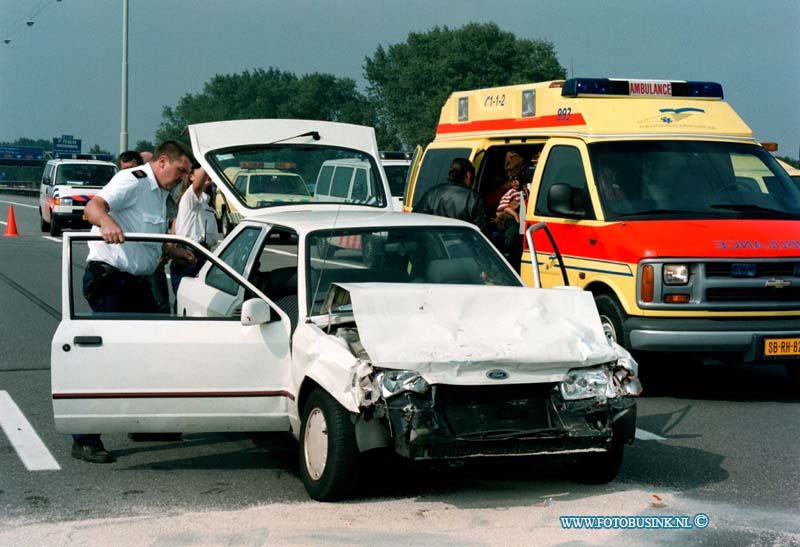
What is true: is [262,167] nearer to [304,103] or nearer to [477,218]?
[477,218]

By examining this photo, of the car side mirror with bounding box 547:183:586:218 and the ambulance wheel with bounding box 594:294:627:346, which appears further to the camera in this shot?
the car side mirror with bounding box 547:183:586:218

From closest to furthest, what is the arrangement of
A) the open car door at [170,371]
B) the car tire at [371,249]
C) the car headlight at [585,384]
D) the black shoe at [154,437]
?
the car headlight at [585,384] < the open car door at [170,371] < the car tire at [371,249] < the black shoe at [154,437]

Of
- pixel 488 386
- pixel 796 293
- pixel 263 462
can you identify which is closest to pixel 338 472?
pixel 488 386

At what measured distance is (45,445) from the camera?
24.1ft

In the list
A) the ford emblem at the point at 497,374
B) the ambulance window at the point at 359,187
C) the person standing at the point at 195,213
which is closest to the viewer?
the ford emblem at the point at 497,374

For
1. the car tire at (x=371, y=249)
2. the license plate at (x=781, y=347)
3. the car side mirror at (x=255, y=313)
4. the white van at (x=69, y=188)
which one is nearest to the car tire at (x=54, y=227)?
the white van at (x=69, y=188)

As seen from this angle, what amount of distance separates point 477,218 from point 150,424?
524 cm

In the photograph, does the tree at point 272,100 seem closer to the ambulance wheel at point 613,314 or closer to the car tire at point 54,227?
the car tire at point 54,227

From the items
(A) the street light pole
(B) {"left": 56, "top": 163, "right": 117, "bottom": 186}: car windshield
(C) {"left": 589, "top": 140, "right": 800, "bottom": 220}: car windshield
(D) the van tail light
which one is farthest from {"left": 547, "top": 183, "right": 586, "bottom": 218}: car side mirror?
(A) the street light pole

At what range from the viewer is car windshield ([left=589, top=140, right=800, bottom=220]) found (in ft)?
31.5

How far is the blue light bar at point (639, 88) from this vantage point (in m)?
10.7

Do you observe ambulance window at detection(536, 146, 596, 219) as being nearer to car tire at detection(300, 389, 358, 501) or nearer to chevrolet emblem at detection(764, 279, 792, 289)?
chevrolet emblem at detection(764, 279, 792, 289)

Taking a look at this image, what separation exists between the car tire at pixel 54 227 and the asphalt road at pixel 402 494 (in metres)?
21.8

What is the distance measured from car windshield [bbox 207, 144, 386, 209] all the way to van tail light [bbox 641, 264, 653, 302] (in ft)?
10.2
